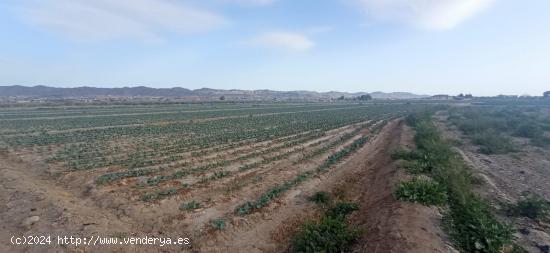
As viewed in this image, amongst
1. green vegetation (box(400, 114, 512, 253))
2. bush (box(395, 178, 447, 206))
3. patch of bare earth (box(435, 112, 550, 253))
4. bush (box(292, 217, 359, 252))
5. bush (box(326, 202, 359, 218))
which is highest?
bush (box(395, 178, 447, 206))

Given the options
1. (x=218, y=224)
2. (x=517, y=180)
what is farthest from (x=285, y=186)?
(x=517, y=180)

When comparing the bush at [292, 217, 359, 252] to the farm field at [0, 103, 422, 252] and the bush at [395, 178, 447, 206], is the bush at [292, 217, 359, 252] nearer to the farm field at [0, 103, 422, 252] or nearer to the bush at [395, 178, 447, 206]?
the farm field at [0, 103, 422, 252]

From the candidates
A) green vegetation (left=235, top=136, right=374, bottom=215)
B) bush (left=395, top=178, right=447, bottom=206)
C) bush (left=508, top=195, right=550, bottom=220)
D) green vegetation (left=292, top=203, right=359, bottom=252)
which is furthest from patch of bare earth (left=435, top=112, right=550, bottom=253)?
green vegetation (left=235, top=136, right=374, bottom=215)

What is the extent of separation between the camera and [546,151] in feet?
65.9

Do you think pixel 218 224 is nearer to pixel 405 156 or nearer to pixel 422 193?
pixel 422 193

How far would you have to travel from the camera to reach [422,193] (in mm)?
9117

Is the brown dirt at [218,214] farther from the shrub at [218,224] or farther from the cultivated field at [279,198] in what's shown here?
the shrub at [218,224]

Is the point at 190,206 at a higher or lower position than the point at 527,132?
lower

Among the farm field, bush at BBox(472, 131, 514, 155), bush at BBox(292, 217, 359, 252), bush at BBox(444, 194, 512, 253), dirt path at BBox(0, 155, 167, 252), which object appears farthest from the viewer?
bush at BBox(472, 131, 514, 155)

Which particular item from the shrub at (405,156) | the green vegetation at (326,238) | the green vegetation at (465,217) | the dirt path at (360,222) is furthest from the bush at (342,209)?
the shrub at (405,156)

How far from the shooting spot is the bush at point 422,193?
8.81 m

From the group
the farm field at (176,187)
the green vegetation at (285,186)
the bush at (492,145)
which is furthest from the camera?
the bush at (492,145)

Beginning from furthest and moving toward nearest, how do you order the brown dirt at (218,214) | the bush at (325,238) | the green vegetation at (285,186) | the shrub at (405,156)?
1. the shrub at (405,156)
2. the green vegetation at (285,186)
3. the brown dirt at (218,214)
4. the bush at (325,238)

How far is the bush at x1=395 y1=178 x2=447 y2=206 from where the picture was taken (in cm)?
881
